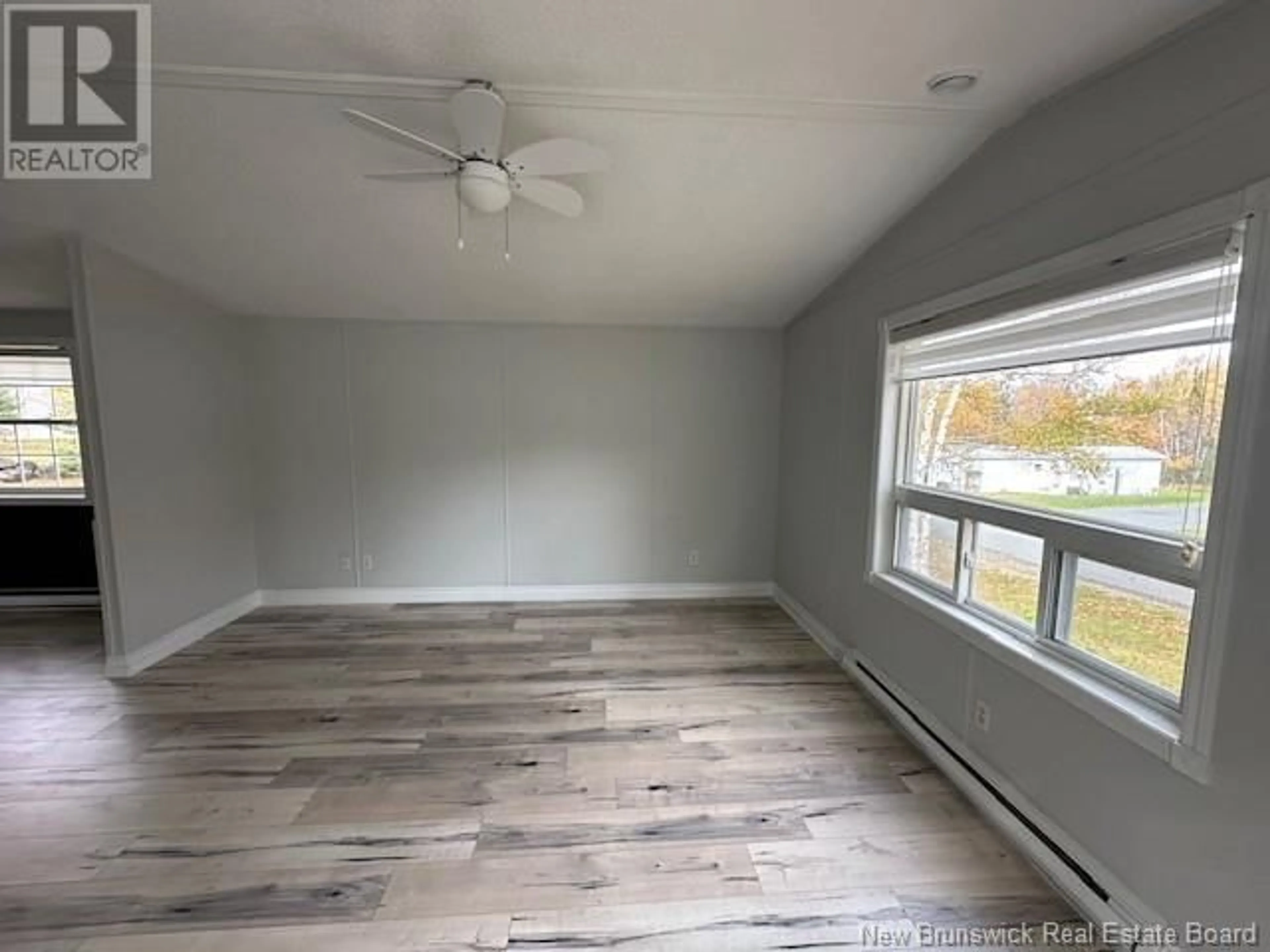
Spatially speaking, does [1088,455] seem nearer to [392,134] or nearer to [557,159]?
[557,159]

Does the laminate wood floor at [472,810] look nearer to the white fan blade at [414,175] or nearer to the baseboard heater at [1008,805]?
the baseboard heater at [1008,805]

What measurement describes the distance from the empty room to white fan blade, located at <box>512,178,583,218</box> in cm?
2

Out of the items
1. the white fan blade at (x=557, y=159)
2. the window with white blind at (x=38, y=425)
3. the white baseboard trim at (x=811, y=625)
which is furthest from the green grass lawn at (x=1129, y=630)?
the window with white blind at (x=38, y=425)

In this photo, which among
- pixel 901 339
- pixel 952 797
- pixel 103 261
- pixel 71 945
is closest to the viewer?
pixel 71 945

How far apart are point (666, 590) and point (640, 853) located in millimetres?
2697

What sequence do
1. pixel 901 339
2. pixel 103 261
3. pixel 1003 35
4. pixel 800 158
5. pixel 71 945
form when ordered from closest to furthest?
pixel 71 945 < pixel 1003 35 < pixel 800 158 < pixel 901 339 < pixel 103 261

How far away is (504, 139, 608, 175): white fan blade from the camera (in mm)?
1870

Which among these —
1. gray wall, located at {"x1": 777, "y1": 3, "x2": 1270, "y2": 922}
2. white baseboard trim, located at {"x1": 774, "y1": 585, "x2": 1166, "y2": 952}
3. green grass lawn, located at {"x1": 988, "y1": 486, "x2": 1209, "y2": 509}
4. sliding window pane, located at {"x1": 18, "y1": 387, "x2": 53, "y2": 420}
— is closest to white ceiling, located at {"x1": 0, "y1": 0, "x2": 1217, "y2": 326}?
gray wall, located at {"x1": 777, "y1": 3, "x2": 1270, "y2": 922}

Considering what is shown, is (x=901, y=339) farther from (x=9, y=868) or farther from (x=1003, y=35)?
(x=9, y=868)

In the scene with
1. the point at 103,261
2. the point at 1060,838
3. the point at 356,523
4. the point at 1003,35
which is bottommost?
the point at 1060,838

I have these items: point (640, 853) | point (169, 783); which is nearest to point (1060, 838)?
point (640, 853)

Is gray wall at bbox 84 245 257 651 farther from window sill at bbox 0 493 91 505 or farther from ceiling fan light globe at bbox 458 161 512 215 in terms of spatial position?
ceiling fan light globe at bbox 458 161 512 215

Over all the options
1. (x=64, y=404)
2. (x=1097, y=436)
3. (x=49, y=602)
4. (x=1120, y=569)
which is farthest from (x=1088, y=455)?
(x=49, y=602)

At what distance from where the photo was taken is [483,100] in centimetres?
175
